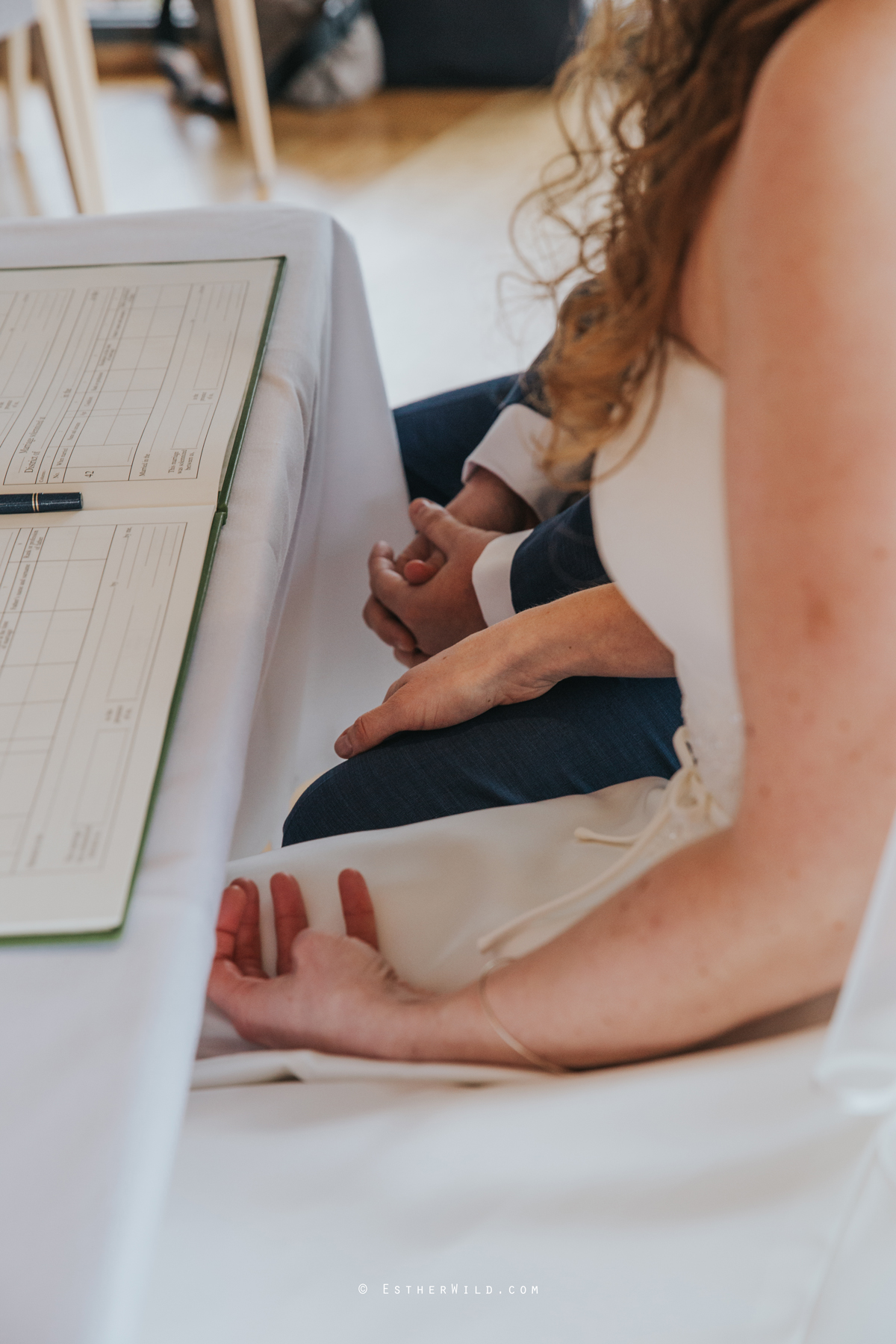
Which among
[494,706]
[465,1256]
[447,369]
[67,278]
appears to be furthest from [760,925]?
[447,369]

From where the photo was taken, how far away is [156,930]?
494 mm

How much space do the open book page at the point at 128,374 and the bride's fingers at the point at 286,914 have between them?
27 centimetres

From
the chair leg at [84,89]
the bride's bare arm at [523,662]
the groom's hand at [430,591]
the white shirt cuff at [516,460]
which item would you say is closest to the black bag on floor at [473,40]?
the chair leg at [84,89]

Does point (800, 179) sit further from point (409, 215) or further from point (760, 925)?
point (409, 215)

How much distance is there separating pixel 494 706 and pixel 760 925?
0.48 meters

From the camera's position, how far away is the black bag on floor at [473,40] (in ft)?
12.5

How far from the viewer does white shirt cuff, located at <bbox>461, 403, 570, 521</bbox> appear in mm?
1168

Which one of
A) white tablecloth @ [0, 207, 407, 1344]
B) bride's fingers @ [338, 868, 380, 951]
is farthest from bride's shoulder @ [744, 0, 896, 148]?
bride's fingers @ [338, 868, 380, 951]

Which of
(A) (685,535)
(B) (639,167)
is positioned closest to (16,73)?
(B) (639,167)

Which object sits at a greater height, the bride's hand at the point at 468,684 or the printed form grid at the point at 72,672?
the printed form grid at the point at 72,672

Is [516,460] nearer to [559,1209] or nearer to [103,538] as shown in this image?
[103,538]

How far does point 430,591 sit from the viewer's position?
44.5 inches

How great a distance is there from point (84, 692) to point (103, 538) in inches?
5.7

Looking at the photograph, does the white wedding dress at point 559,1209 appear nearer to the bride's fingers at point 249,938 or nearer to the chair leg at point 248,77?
the bride's fingers at point 249,938
